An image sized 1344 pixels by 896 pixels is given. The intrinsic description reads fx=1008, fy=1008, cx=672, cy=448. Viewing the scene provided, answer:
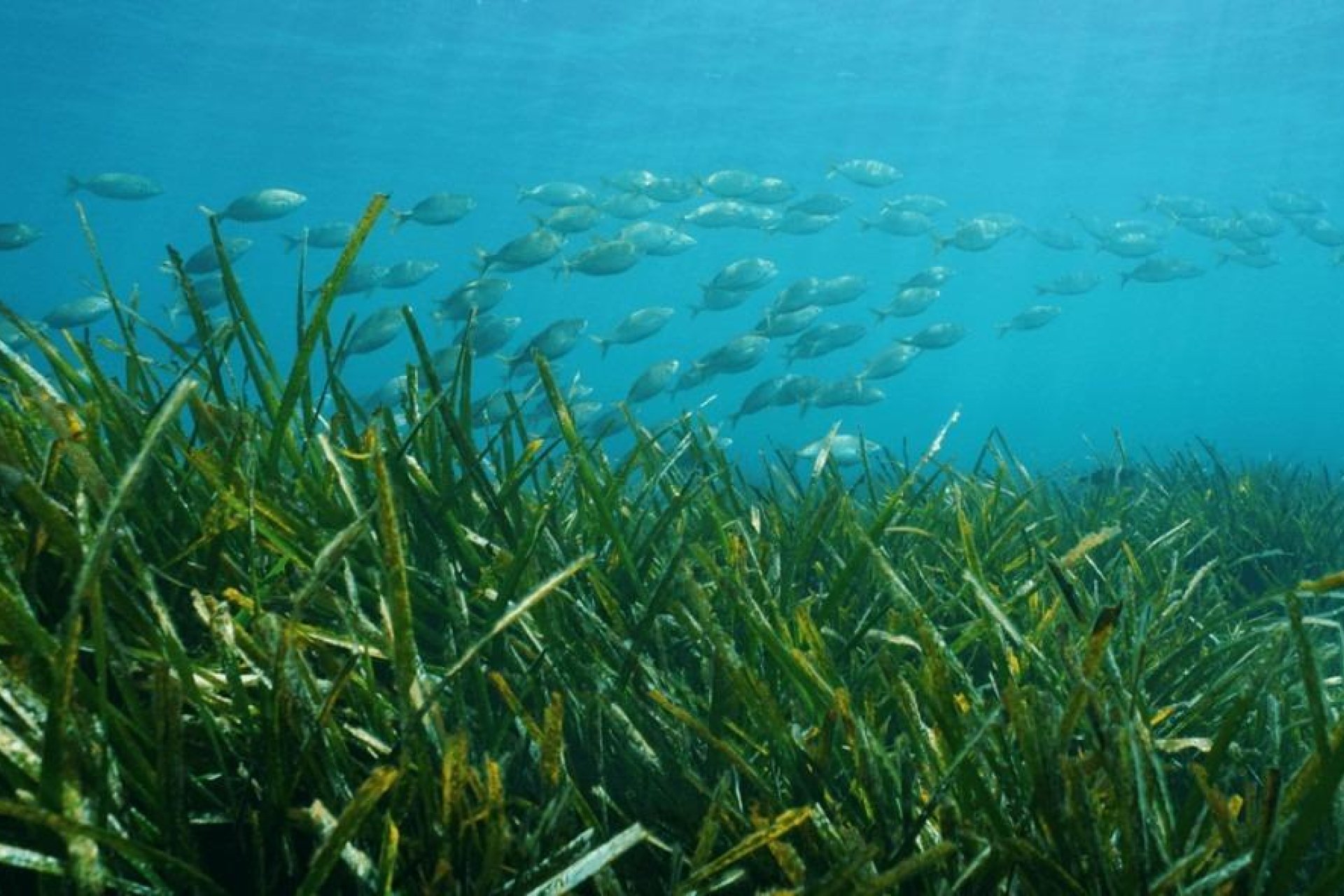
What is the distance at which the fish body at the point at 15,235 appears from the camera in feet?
35.2

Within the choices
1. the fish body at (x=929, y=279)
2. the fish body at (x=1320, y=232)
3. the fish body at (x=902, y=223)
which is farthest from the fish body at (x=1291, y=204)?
the fish body at (x=929, y=279)

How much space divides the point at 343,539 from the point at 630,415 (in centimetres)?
153

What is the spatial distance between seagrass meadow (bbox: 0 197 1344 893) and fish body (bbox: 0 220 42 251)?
34.0 ft

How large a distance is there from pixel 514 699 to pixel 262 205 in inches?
499

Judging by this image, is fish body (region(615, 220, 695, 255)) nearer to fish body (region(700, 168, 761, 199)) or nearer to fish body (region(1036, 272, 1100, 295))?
fish body (region(700, 168, 761, 199))

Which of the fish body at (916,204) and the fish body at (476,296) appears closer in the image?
the fish body at (476,296)

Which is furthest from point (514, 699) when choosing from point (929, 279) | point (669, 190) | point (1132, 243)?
point (1132, 243)

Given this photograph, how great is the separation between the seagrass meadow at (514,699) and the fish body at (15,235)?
10.4m

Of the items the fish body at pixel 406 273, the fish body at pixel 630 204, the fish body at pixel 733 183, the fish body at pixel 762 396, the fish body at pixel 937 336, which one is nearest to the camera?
the fish body at pixel 762 396

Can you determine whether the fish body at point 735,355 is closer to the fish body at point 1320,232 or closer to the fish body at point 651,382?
the fish body at point 651,382

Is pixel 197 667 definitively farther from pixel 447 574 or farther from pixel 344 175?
pixel 344 175

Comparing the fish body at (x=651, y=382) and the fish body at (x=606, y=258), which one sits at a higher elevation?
the fish body at (x=606, y=258)

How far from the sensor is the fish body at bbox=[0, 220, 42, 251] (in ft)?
35.2

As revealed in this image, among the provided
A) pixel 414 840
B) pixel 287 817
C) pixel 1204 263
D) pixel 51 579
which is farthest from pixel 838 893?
pixel 1204 263
